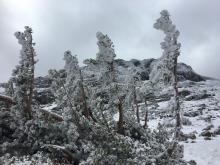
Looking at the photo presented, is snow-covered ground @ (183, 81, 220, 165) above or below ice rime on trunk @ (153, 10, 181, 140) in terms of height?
below

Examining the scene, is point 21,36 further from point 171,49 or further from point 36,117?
point 171,49

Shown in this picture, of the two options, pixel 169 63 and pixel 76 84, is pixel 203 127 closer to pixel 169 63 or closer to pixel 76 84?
pixel 169 63

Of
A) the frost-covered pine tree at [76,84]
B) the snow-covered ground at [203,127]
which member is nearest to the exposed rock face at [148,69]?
the snow-covered ground at [203,127]

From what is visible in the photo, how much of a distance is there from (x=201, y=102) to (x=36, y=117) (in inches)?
1901

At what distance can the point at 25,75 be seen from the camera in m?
19.2

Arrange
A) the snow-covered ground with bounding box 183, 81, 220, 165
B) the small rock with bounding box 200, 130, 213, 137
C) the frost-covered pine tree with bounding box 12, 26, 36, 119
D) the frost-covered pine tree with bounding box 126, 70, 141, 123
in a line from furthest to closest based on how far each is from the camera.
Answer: the small rock with bounding box 200, 130, 213, 137
the frost-covered pine tree with bounding box 126, 70, 141, 123
the snow-covered ground with bounding box 183, 81, 220, 165
the frost-covered pine tree with bounding box 12, 26, 36, 119

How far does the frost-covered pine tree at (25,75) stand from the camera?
19172 mm

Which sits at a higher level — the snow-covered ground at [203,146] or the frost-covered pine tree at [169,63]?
the frost-covered pine tree at [169,63]

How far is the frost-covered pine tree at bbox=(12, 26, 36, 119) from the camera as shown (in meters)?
19.2

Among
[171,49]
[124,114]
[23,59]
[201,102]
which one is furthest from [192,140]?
[201,102]

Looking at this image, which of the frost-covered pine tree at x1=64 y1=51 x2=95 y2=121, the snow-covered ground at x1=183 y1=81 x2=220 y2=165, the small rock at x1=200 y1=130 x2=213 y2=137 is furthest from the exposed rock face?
the frost-covered pine tree at x1=64 y1=51 x2=95 y2=121

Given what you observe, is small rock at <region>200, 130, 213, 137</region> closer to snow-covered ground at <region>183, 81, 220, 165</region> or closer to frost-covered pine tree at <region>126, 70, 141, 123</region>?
snow-covered ground at <region>183, 81, 220, 165</region>

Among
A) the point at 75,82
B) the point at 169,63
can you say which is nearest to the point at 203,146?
the point at 169,63

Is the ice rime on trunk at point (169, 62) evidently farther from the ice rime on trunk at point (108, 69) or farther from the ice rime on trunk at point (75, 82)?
the ice rime on trunk at point (75, 82)
